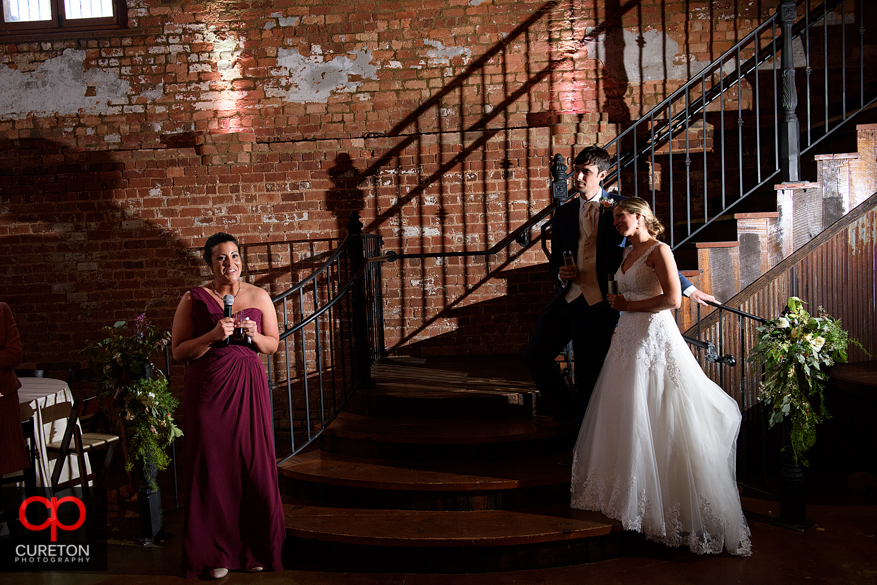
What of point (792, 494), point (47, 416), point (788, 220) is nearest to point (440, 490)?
point (792, 494)

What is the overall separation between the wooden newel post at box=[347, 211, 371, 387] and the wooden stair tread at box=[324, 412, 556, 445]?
0.35 metres

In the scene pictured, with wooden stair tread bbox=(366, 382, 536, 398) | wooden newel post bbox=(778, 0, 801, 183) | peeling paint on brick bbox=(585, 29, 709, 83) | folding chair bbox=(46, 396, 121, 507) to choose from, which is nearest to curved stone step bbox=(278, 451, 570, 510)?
wooden stair tread bbox=(366, 382, 536, 398)

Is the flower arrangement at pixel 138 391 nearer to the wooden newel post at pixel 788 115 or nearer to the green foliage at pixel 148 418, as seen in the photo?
the green foliage at pixel 148 418

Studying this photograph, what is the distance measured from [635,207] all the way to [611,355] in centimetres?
74

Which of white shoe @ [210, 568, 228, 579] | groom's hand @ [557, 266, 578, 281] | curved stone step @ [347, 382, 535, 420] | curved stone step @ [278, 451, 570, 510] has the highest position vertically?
groom's hand @ [557, 266, 578, 281]

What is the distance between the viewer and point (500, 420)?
386 centimetres

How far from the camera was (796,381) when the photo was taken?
3.27 meters

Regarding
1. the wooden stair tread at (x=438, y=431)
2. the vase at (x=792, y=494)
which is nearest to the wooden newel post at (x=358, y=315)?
the wooden stair tread at (x=438, y=431)

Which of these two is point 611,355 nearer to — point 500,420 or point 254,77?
point 500,420

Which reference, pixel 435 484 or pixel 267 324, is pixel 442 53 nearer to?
pixel 267 324

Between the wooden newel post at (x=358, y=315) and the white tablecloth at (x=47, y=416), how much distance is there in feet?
6.11

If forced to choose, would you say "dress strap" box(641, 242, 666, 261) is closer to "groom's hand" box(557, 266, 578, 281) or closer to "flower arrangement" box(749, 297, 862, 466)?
"groom's hand" box(557, 266, 578, 281)

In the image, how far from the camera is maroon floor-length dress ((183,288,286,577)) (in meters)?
2.89

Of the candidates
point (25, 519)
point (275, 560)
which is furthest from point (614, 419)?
point (25, 519)
